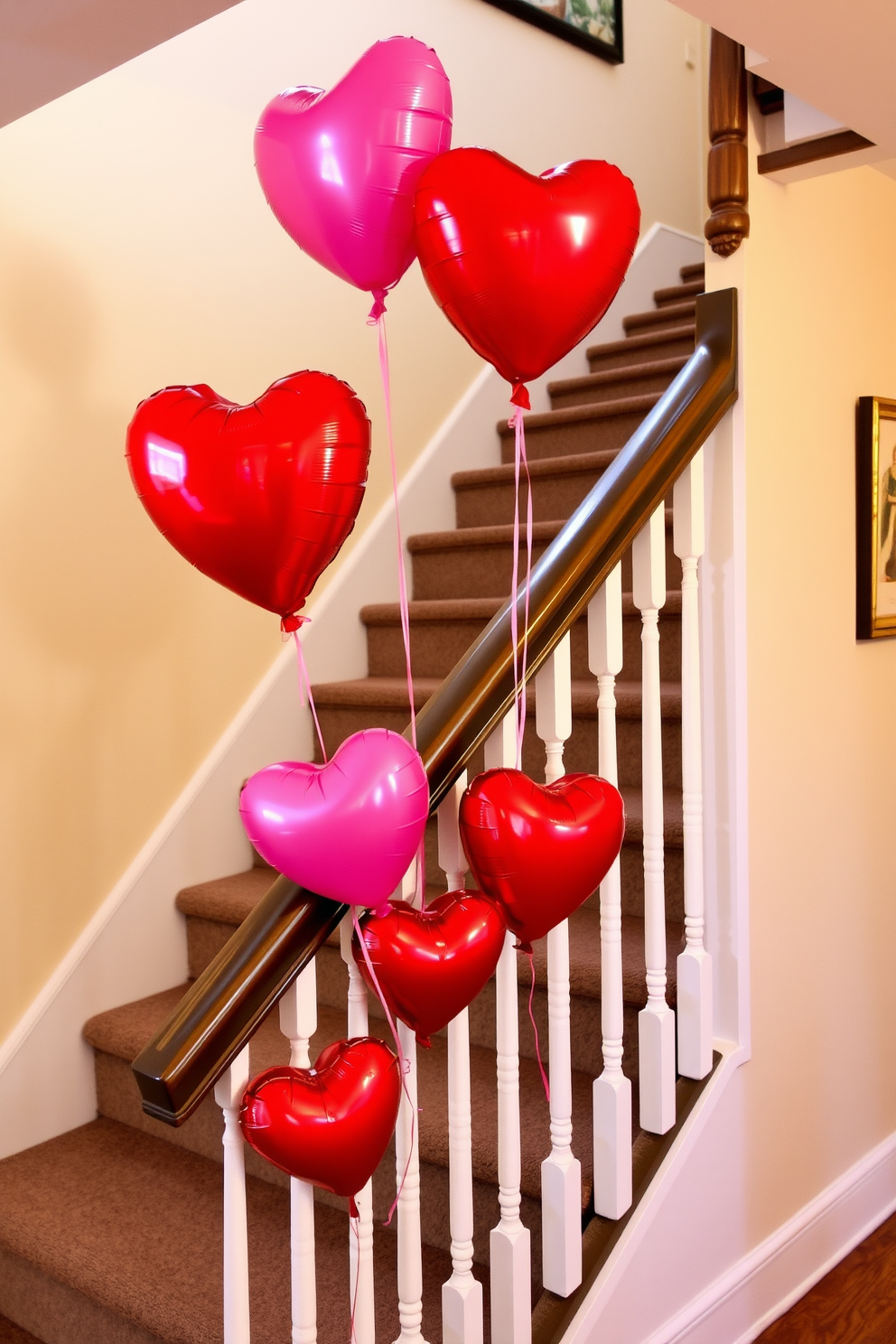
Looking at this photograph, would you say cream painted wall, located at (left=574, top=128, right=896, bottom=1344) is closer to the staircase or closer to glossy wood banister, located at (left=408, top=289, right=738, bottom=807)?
glossy wood banister, located at (left=408, top=289, right=738, bottom=807)

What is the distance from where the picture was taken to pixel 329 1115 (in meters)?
1.16

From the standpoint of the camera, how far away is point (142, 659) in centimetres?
232

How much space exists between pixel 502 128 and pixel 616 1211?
9.57 feet

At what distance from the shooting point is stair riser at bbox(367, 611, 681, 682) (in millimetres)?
2346

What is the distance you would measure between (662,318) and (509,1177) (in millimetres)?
2869

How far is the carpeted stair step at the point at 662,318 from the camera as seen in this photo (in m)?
3.54

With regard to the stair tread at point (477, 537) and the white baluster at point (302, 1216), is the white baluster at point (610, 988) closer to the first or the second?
the white baluster at point (302, 1216)

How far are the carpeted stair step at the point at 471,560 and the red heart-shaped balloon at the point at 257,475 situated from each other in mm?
1468

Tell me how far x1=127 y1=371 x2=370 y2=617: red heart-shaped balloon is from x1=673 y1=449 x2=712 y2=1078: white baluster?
0.78 m

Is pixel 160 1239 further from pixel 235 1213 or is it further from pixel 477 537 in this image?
pixel 477 537

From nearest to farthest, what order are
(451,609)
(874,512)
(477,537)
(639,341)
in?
(874,512) < (451,609) < (477,537) < (639,341)

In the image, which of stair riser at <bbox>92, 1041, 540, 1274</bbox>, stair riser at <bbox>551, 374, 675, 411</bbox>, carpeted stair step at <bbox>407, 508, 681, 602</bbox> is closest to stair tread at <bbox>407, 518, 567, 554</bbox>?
carpeted stair step at <bbox>407, 508, 681, 602</bbox>

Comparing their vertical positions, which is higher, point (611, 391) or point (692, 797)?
point (611, 391)

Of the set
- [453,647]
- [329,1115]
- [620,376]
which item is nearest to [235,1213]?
[329,1115]
